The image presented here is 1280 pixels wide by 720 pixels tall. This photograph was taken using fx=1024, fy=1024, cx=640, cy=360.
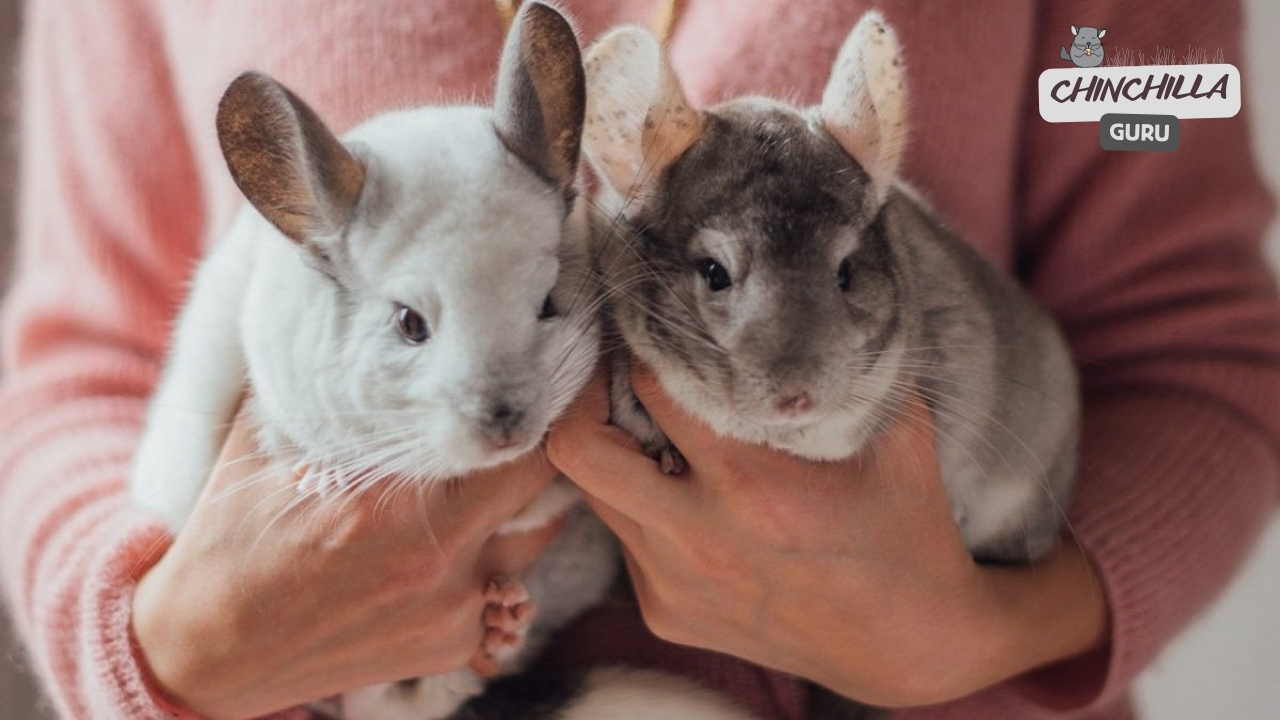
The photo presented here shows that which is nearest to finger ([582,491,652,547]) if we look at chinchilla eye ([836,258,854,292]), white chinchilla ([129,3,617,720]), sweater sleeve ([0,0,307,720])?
white chinchilla ([129,3,617,720])

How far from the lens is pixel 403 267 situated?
729 millimetres

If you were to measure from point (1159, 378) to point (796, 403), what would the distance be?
1.73ft

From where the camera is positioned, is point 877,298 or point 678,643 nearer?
point 877,298

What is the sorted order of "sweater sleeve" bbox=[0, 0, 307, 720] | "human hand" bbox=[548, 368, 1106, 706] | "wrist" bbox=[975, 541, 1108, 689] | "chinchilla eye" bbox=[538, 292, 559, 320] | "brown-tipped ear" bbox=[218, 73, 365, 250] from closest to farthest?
"brown-tipped ear" bbox=[218, 73, 365, 250] < "chinchilla eye" bbox=[538, 292, 559, 320] < "human hand" bbox=[548, 368, 1106, 706] < "wrist" bbox=[975, 541, 1108, 689] < "sweater sleeve" bbox=[0, 0, 307, 720]

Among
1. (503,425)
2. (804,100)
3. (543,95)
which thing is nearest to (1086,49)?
(804,100)

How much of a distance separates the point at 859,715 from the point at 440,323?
2.00 feet

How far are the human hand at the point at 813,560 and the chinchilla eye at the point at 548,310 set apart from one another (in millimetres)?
106

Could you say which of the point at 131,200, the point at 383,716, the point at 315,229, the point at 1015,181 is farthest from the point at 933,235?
the point at 131,200

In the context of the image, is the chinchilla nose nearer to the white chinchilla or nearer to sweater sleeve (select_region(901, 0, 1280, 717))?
the white chinchilla

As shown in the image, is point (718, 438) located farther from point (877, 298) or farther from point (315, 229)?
point (315, 229)

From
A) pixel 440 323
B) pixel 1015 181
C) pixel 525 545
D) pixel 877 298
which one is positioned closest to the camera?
pixel 440 323

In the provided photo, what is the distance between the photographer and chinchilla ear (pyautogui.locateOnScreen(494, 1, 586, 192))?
2.30ft

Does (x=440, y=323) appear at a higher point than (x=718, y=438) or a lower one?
higher

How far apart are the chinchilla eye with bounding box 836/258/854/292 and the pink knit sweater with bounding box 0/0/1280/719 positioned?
0.25 metres
